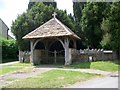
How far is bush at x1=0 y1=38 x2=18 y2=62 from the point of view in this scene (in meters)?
36.0

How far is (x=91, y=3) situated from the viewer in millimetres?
29547

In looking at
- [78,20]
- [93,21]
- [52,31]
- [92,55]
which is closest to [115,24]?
[92,55]

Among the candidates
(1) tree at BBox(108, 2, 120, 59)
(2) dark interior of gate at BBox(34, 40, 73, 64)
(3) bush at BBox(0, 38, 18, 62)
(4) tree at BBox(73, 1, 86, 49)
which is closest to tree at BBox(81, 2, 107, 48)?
(4) tree at BBox(73, 1, 86, 49)

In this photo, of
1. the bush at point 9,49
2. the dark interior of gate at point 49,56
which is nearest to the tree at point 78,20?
the dark interior of gate at point 49,56

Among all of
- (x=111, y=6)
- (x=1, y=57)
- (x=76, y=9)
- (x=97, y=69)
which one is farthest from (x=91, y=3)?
(x=1, y=57)

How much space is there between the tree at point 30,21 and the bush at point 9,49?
2014 mm

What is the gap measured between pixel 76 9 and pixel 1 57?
11013mm

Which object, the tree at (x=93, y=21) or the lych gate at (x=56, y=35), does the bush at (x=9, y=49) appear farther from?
the tree at (x=93, y=21)

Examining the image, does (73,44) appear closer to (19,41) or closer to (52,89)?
(19,41)

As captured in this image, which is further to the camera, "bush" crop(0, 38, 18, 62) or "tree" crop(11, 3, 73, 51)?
"bush" crop(0, 38, 18, 62)

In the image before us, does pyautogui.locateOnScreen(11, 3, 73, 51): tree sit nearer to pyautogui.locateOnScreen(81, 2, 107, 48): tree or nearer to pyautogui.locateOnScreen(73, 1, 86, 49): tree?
pyautogui.locateOnScreen(73, 1, 86, 49): tree

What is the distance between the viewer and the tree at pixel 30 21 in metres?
33.6

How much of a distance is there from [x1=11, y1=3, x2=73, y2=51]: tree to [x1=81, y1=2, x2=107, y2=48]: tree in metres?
3.84

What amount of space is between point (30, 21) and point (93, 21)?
8.01m
